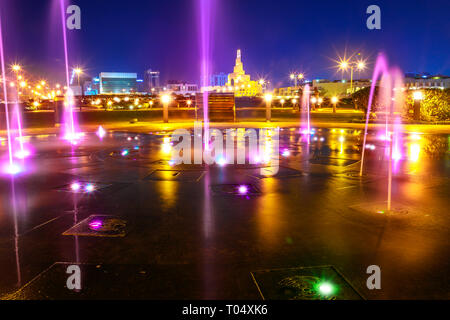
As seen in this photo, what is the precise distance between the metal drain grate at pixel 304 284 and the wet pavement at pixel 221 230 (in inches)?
0.9

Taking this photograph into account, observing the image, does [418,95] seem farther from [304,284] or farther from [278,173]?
[304,284]

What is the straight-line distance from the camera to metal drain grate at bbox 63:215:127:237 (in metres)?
5.97

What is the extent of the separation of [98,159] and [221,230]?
8134mm

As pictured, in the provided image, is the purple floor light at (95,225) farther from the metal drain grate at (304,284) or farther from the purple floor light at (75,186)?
the metal drain grate at (304,284)

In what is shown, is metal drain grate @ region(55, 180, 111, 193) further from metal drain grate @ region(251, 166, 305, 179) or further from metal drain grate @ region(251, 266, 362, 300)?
metal drain grate @ region(251, 266, 362, 300)

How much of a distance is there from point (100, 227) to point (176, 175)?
4.26 m

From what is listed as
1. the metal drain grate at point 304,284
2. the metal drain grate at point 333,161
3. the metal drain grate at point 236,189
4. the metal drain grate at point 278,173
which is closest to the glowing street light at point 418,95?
the metal drain grate at point 333,161

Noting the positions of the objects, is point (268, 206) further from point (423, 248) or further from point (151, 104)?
point (151, 104)

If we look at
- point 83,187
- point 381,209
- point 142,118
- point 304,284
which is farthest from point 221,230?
Answer: point 142,118

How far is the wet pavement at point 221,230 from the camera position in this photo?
14.5ft

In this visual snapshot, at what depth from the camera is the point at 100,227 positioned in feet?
20.6

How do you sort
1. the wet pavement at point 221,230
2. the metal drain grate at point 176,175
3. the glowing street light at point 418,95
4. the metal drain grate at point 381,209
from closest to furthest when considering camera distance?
the wet pavement at point 221,230 → the metal drain grate at point 381,209 → the metal drain grate at point 176,175 → the glowing street light at point 418,95

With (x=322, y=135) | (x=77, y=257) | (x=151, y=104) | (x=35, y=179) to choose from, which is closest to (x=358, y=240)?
(x=77, y=257)

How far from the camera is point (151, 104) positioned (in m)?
60.9
